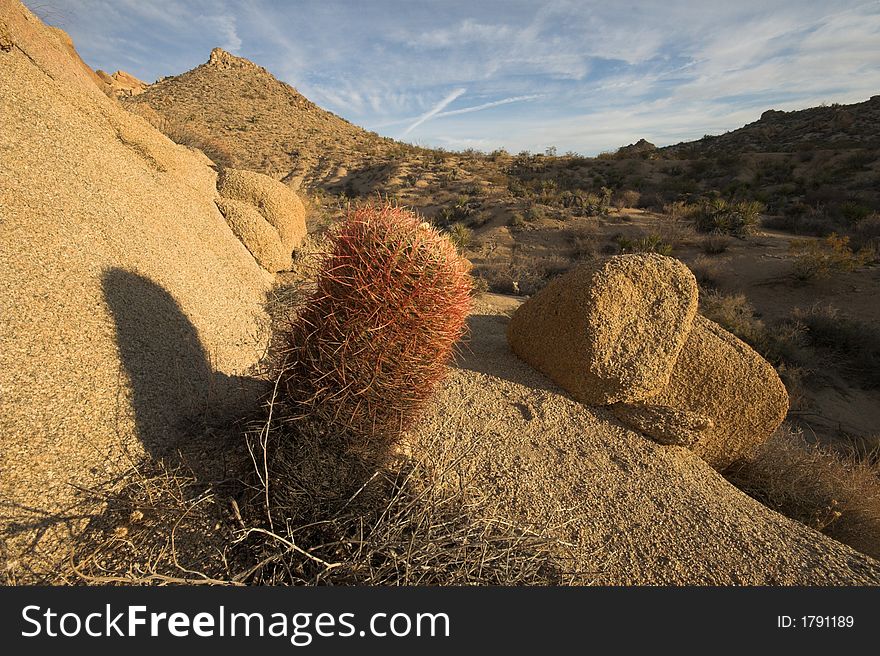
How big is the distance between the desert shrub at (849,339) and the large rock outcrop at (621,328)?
597 centimetres

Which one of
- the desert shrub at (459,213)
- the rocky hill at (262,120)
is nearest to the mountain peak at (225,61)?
the rocky hill at (262,120)

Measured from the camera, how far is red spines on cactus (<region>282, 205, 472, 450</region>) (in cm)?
196

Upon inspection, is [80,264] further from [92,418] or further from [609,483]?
[609,483]

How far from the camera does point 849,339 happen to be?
7652 mm

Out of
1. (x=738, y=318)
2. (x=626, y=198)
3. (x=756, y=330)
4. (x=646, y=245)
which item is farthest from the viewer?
(x=626, y=198)

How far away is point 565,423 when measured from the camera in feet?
11.5

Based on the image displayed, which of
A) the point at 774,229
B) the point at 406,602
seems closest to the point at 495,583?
the point at 406,602

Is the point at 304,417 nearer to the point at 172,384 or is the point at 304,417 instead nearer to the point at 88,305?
the point at 172,384

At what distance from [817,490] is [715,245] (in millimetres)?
10141

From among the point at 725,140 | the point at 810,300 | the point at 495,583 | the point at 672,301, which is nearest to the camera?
the point at 495,583

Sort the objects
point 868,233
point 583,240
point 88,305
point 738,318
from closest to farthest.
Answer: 1. point 88,305
2. point 738,318
3. point 868,233
4. point 583,240

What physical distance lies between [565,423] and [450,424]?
1005mm

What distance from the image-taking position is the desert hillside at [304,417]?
6.32ft

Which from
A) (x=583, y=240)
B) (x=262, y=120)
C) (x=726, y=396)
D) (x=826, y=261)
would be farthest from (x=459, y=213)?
(x=262, y=120)
